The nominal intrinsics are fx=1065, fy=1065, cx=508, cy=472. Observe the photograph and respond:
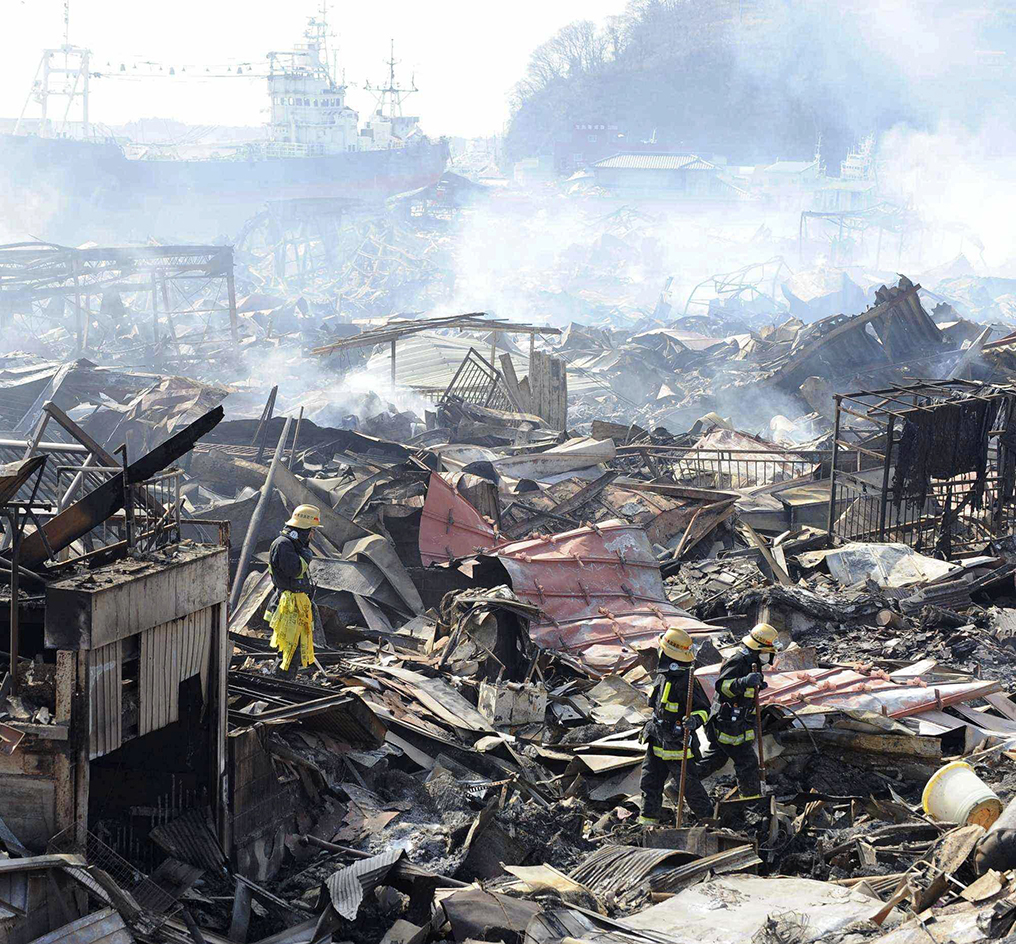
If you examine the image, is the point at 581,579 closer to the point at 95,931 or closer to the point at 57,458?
the point at 57,458

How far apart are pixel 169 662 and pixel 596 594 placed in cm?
609

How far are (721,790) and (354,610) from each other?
4514mm

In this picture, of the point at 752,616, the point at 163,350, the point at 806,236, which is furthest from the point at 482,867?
the point at 806,236

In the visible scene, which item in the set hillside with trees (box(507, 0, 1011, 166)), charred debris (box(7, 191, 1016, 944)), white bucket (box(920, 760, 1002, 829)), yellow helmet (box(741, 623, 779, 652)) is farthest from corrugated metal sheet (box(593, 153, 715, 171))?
white bucket (box(920, 760, 1002, 829))

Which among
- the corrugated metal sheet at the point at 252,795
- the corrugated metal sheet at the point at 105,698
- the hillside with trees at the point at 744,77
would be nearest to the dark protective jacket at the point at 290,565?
the corrugated metal sheet at the point at 252,795

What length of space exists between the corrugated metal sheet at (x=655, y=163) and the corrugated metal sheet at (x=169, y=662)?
248 feet

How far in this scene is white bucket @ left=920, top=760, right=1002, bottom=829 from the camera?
6.29 metres

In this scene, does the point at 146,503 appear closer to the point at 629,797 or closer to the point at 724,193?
the point at 629,797

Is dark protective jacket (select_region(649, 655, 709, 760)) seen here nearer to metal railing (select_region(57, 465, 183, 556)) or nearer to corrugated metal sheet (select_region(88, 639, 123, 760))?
metal railing (select_region(57, 465, 183, 556))

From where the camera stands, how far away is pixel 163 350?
105ft

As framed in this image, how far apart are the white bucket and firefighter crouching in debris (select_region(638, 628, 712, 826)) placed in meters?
1.43

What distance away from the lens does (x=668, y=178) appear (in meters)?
77.7

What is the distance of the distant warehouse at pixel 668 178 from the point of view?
7688cm

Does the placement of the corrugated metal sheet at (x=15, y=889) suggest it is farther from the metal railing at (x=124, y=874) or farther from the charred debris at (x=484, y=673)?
the metal railing at (x=124, y=874)
